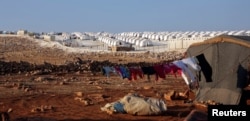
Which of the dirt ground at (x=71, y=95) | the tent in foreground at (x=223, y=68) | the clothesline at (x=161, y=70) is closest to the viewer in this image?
the dirt ground at (x=71, y=95)

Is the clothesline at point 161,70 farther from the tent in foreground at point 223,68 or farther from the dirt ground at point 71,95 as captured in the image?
the dirt ground at point 71,95

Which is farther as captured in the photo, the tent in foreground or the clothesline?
the tent in foreground

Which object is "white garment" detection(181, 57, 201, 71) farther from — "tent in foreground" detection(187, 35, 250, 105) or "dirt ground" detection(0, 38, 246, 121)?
"dirt ground" detection(0, 38, 246, 121)

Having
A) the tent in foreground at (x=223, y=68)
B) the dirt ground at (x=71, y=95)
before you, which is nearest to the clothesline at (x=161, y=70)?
the tent in foreground at (x=223, y=68)

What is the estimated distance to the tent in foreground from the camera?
51.5 ft

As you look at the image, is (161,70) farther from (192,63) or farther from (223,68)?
(223,68)

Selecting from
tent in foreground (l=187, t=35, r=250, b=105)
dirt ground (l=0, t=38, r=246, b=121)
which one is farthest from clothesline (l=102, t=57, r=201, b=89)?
dirt ground (l=0, t=38, r=246, b=121)

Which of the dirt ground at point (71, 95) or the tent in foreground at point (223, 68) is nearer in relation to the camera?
the dirt ground at point (71, 95)

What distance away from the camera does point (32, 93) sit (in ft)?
66.6

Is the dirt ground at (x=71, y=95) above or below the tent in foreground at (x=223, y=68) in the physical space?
below

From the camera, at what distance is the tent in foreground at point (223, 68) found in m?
15.7

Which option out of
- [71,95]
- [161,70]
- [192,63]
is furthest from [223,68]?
[71,95]

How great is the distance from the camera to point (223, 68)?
16188mm

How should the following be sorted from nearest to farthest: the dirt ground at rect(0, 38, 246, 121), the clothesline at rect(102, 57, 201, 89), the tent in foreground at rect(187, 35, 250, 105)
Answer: the dirt ground at rect(0, 38, 246, 121) → the clothesline at rect(102, 57, 201, 89) → the tent in foreground at rect(187, 35, 250, 105)
